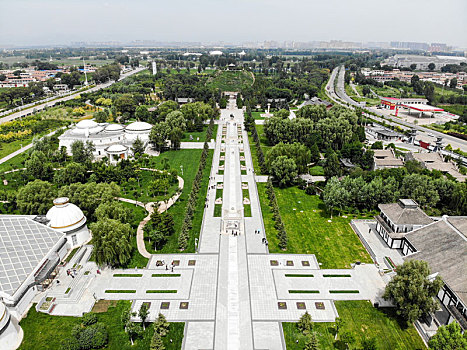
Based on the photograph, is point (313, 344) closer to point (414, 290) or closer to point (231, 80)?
point (414, 290)

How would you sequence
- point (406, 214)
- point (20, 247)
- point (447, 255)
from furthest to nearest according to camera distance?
point (406, 214) → point (20, 247) → point (447, 255)

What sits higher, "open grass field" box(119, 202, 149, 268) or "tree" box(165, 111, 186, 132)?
"tree" box(165, 111, 186, 132)

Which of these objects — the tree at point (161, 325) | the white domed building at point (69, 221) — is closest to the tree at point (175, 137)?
the white domed building at point (69, 221)

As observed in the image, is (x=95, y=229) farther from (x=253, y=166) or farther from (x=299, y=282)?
(x=253, y=166)

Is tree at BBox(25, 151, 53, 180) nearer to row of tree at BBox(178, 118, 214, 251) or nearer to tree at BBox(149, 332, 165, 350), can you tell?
row of tree at BBox(178, 118, 214, 251)

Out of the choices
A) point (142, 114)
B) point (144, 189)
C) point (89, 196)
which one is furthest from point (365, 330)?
point (142, 114)

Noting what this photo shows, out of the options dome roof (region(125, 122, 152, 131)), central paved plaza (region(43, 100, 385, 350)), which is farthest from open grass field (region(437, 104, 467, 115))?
dome roof (region(125, 122, 152, 131))

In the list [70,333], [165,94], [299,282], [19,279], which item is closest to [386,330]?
[299,282]
